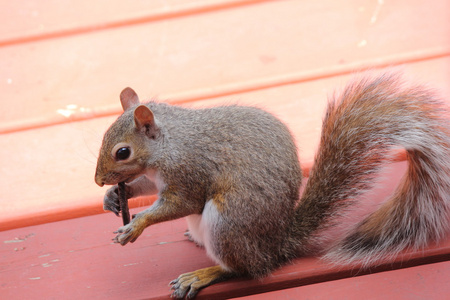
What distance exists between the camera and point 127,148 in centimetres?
135

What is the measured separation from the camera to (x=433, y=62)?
6.85 ft

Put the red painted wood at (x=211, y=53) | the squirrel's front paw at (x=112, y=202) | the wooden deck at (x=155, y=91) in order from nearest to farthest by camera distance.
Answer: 1. the wooden deck at (x=155, y=91)
2. the squirrel's front paw at (x=112, y=202)
3. the red painted wood at (x=211, y=53)

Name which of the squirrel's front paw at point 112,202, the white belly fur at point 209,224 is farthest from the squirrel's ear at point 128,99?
the white belly fur at point 209,224

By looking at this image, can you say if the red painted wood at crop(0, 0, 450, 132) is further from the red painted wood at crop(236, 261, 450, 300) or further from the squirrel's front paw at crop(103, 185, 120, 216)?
the red painted wood at crop(236, 261, 450, 300)

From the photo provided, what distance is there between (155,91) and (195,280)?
1.05 meters

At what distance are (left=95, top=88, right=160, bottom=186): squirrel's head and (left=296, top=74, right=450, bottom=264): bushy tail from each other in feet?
1.34

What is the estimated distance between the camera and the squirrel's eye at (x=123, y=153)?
4.41ft

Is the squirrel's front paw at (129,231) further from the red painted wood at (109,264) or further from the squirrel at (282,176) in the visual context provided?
the red painted wood at (109,264)

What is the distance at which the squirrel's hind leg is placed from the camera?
134 cm

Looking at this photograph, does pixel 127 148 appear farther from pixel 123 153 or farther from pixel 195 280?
pixel 195 280

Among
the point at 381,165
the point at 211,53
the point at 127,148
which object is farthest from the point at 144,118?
the point at 211,53

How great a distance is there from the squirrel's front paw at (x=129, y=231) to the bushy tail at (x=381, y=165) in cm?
39

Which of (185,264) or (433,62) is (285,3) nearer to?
(433,62)

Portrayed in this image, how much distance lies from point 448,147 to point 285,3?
1471 millimetres
